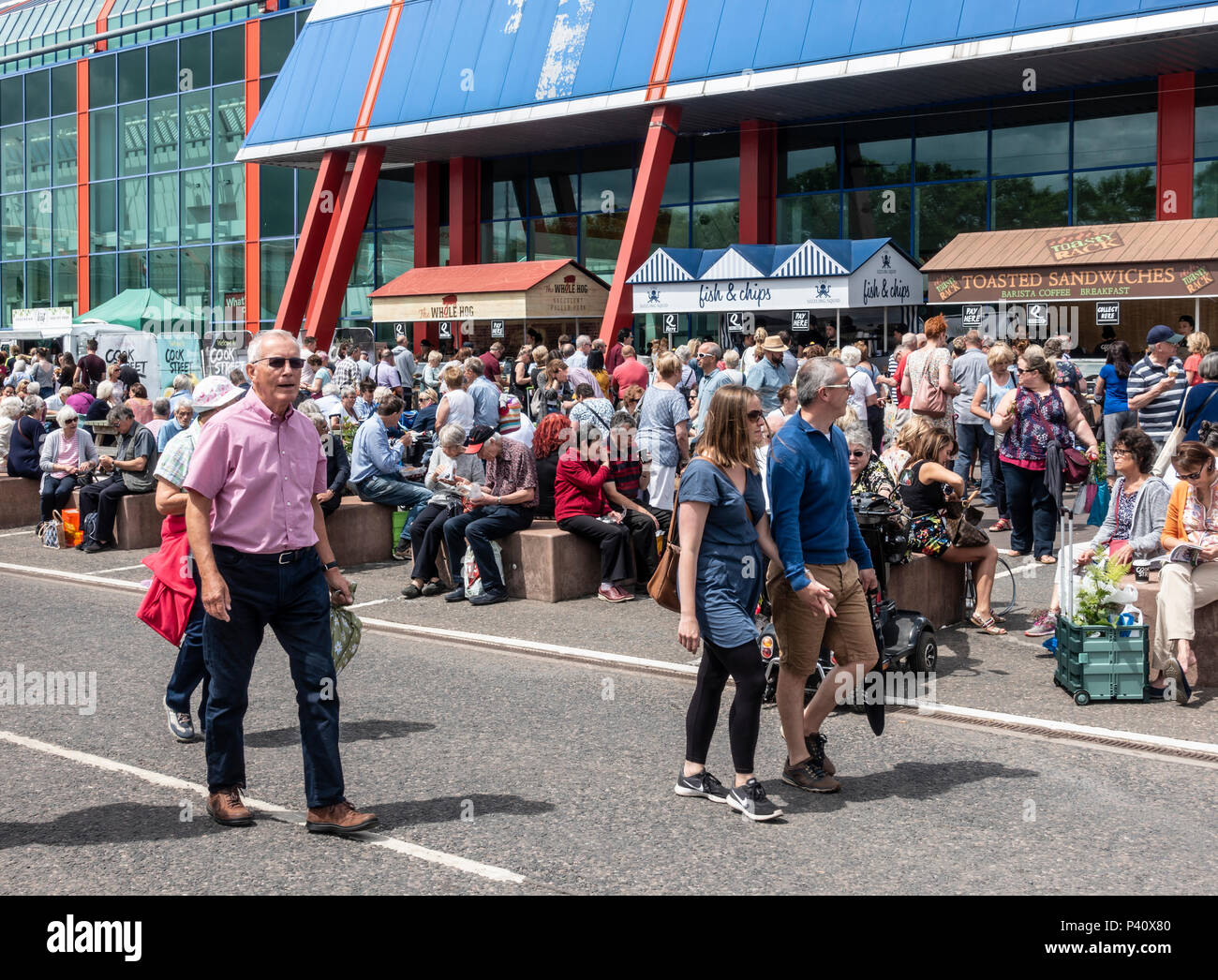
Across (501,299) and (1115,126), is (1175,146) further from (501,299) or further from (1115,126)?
(501,299)

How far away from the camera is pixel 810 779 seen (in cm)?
614

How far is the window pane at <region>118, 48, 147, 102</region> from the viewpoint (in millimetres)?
41875

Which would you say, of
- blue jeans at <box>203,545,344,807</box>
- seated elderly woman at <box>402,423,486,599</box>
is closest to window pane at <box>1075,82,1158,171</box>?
seated elderly woman at <box>402,423,486,599</box>

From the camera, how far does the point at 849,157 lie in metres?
27.7

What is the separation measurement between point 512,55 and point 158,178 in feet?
55.9

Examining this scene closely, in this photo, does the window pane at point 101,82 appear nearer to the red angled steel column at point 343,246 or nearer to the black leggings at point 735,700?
the red angled steel column at point 343,246

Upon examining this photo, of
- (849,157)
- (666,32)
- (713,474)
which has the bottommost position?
(713,474)

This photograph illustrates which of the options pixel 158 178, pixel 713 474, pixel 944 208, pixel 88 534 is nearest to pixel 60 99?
pixel 158 178

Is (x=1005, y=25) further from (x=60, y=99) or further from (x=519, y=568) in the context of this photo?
(x=60, y=99)

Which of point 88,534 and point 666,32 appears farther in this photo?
point 666,32

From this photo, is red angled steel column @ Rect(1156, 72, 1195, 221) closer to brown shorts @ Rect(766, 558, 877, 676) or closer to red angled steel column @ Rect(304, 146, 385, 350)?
red angled steel column @ Rect(304, 146, 385, 350)

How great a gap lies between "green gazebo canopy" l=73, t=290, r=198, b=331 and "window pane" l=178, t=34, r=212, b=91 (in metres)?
10.5

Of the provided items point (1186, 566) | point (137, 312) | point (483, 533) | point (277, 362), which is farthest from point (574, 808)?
point (137, 312)

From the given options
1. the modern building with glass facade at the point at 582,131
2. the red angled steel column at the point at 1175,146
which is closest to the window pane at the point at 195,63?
the modern building with glass facade at the point at 582,131
